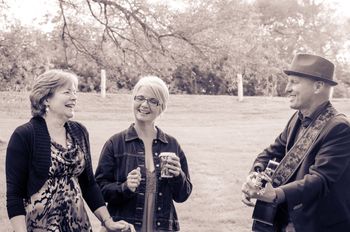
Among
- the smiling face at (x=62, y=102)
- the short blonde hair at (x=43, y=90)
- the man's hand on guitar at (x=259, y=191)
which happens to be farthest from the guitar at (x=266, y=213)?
the short blonde hair at (x=43, y=90)

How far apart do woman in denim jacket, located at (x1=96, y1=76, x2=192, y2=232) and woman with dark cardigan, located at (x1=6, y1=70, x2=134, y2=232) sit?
12 centimetres

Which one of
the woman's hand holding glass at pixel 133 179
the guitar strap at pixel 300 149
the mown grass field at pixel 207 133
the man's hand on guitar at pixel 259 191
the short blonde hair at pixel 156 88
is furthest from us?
the mown grass field at pixel 207 133

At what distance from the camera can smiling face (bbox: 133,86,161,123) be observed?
132 inches

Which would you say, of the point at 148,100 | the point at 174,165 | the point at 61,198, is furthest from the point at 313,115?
the point at 61,198

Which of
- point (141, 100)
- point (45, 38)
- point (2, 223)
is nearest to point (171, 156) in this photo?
point (141, 100)

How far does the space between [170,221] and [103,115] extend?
9.08 m

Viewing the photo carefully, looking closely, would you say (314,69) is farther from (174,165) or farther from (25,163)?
(25,163)

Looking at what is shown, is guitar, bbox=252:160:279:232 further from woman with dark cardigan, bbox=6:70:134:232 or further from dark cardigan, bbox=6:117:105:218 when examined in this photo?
dark cardigan, bbox=6:117:105:218

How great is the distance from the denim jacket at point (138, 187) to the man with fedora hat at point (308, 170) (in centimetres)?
50

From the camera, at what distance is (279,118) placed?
583 inches

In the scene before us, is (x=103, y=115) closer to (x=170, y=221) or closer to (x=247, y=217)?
(x=247, y=217)

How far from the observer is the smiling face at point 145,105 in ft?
11.0

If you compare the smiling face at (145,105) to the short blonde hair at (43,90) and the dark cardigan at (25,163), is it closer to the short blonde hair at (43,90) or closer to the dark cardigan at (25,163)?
the short blonde hair at (43,90)

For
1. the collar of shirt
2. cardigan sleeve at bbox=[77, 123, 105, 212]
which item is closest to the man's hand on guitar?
the collar of shirt
